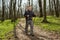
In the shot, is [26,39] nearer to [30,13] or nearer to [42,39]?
[42,39]

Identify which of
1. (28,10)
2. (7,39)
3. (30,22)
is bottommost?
(7,39)

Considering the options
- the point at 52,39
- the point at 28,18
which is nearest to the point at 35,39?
the point at 52,39

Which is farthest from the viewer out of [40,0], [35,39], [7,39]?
[40,0]

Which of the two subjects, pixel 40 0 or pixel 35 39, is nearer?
pixel 35 39

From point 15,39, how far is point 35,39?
148 cm

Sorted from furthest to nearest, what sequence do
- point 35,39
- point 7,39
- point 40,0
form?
point 40,0 → point 7,39 → point 35,39

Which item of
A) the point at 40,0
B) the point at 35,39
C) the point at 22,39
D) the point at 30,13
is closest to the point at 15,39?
the point at 22,39

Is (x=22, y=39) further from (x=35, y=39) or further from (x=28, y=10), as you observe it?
(x=28, y=10)

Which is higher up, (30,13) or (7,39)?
(30,13)

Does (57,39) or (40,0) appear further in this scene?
(40,0)

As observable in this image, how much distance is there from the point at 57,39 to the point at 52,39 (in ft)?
1.14

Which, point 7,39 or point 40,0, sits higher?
point 40,0

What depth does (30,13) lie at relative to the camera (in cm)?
1329

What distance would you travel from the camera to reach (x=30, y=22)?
13.3 meters
